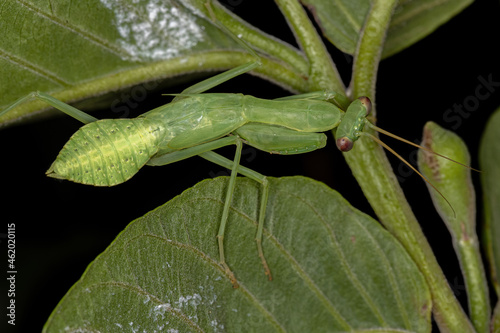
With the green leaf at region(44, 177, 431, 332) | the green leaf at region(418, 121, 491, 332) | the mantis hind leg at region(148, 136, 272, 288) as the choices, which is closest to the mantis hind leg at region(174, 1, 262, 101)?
the mantis hind leg at region(148, 136, 272, 288)

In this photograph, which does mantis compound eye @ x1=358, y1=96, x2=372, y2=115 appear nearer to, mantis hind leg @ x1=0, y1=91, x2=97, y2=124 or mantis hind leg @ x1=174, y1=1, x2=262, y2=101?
mantis hind leg @ x1=174, y1=1, x2=262, y2=101

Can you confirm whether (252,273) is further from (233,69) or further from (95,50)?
(95,50)

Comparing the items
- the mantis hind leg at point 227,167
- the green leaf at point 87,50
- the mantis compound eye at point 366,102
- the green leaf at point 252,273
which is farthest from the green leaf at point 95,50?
the green leaf at point 252,273

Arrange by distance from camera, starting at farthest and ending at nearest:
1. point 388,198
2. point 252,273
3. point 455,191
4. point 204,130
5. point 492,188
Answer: point 204,130 → point 492,188 → point 455,191 → point 388,198 → point 252,273

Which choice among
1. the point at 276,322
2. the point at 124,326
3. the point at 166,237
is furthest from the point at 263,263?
the point at 124,326

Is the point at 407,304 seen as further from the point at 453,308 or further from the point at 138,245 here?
the point at 138,245

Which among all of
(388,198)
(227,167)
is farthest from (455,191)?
(227,167)
